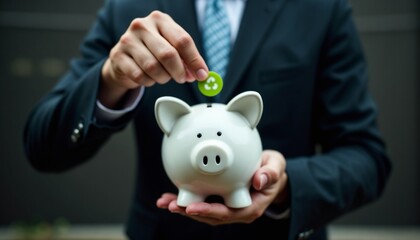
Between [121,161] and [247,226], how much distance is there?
239cm

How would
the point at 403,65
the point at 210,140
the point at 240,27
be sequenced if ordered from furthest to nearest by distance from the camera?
the point at 403,65, the point at 240,27, the point at 210,140

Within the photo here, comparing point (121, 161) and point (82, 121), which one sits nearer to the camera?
point (82, 121)

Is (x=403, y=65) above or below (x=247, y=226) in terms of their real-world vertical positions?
below

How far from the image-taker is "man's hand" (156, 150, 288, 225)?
0.84 metres

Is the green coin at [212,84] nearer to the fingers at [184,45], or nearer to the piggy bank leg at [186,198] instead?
the fingers at [184,45]

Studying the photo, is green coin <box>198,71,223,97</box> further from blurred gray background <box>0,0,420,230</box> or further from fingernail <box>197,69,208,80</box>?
blurred gray background <box>0,0,420,230</box>

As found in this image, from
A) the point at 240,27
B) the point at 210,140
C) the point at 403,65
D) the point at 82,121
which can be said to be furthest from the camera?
the point at 403,65

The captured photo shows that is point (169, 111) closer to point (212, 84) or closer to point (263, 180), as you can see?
point (212, 84)

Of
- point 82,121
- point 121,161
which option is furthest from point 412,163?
point 82,121

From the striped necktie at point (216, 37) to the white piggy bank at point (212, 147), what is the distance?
28cm

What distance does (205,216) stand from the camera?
0.85m

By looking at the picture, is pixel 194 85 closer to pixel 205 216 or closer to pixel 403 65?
pixel 205 216

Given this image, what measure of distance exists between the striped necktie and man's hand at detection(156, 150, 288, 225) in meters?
0.26

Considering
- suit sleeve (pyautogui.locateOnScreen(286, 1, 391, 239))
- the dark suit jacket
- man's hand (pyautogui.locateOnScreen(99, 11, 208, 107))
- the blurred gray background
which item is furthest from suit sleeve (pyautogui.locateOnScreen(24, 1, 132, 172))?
the blurred gray background
